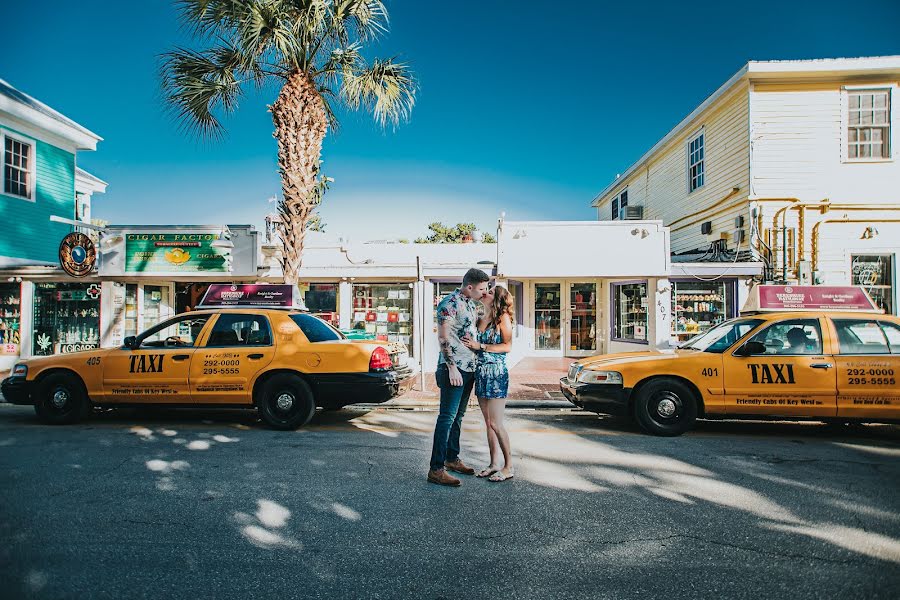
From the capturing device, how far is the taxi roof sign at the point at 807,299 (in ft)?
25.1

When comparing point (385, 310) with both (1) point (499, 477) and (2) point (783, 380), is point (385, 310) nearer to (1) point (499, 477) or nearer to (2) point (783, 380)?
(2) point (783, 380)

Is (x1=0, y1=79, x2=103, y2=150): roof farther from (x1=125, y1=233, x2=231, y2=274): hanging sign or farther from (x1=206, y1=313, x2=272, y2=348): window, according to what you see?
(x1=206, y1=313, x2=272, y2=348): window

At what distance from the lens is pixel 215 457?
574 centimetres

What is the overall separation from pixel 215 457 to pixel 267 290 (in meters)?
4.98

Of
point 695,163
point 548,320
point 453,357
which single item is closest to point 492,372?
point 453,357

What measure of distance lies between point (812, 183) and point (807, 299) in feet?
25.1

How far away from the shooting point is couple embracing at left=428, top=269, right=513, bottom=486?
4730 millimetres

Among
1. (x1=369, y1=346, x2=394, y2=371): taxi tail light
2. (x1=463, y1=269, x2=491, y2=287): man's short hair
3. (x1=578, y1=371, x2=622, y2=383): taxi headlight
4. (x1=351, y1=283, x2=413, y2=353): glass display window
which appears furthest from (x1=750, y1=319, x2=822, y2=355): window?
A: (x1=351, y1=283, x2=413, y2=353): glass display window

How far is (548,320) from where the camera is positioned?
1695cm

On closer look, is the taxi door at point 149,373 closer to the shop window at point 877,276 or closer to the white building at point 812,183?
the white building at point 812,183

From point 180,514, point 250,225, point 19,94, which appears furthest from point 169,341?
point 19,94

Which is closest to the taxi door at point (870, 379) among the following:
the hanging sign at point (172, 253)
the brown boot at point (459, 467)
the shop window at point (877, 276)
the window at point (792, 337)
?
the window at point (792, 337)

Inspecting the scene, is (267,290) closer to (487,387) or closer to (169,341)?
(169,341)

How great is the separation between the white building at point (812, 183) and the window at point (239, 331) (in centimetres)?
1066
